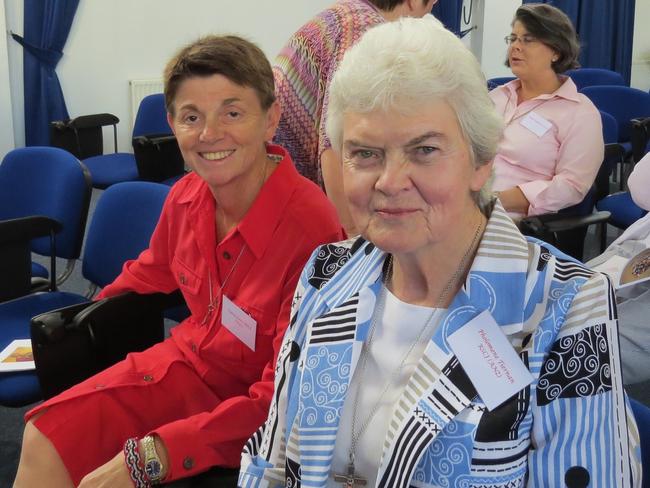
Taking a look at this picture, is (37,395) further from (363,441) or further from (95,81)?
(95,81)

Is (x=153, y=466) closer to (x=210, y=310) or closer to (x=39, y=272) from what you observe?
(x=210, y=310)

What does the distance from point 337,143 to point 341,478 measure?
0.59 meters

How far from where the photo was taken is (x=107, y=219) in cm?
265

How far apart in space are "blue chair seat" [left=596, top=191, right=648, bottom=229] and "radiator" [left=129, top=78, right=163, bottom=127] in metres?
3.73

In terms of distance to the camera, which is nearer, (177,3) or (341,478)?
(341,478)

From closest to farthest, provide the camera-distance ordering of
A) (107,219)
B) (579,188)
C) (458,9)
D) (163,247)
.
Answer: (163,247), (107,219), (579,188), (458,9)

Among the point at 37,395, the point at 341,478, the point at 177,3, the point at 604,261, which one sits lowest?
the point at 37,395

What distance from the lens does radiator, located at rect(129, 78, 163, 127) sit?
20.4ft

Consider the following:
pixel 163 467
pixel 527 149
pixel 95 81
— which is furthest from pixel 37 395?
pixel 95 81

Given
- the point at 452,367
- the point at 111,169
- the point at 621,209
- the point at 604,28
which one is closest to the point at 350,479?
the point at 452,367

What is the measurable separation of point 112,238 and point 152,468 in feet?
3.96

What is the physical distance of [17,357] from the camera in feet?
7.55

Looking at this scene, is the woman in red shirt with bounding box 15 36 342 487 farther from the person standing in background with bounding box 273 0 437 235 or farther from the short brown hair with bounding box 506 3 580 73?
the short brown hair with bounding box 506 3 580 73

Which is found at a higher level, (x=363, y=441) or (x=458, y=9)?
(x=458, y=9)
